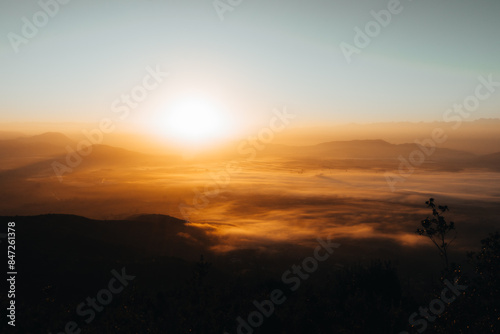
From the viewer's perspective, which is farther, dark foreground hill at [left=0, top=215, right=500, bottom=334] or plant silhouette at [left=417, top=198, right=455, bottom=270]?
plant silhouette at [left=417, top=198, right=455, bottom=270]

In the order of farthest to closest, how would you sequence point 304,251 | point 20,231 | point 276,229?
point 276,229, point 304,251, point 20,231

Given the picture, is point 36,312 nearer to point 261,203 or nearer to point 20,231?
point 20,231

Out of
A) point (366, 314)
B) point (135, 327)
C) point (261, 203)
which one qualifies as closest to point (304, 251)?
point (366, 314)

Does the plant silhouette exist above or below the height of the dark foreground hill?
above

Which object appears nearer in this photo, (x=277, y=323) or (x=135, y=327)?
(x=135, y=327)

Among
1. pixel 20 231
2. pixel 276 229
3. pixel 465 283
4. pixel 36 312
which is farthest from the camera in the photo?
pixel 276 229

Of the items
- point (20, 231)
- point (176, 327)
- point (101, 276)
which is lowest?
point (101, 276)

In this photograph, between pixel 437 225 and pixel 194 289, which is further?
pixel 437 225

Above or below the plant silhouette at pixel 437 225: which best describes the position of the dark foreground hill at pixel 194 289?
below

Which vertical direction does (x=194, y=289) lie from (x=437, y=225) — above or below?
below

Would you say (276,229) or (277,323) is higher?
(277,323)

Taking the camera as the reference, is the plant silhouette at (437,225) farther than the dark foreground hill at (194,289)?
Yes
